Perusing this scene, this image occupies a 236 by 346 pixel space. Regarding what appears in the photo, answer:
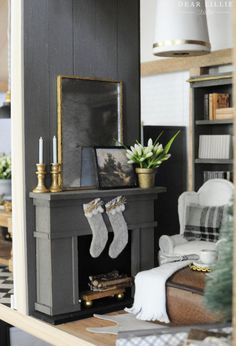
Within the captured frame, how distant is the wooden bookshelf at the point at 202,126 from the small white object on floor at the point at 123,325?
2825mm

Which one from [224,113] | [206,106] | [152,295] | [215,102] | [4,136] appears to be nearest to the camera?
[152,295]

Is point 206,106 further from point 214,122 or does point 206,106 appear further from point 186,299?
point 186,299

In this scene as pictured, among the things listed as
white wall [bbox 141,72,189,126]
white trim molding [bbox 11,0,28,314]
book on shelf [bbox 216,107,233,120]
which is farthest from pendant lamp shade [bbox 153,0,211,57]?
white wall [bbox 141,72,189,126]

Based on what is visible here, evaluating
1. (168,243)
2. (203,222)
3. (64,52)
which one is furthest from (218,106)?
(64,52)

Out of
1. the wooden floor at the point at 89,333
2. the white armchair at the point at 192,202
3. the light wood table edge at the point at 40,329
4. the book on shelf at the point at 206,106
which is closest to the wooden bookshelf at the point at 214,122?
the book on shelf at the point at 206,106

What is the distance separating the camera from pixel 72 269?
443 cm

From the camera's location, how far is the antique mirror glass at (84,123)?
14.9 feet

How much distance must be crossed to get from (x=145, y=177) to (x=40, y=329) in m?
1.41

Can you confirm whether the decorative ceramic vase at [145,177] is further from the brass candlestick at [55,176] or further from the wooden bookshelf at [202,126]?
the wooden bookshelf at [202,126]

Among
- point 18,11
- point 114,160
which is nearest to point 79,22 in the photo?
point 18,11

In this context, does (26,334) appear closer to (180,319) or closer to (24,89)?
(180,319)

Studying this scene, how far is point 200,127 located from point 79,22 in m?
2.82

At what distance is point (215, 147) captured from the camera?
691 cm

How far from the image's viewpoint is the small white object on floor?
13.5 ft
